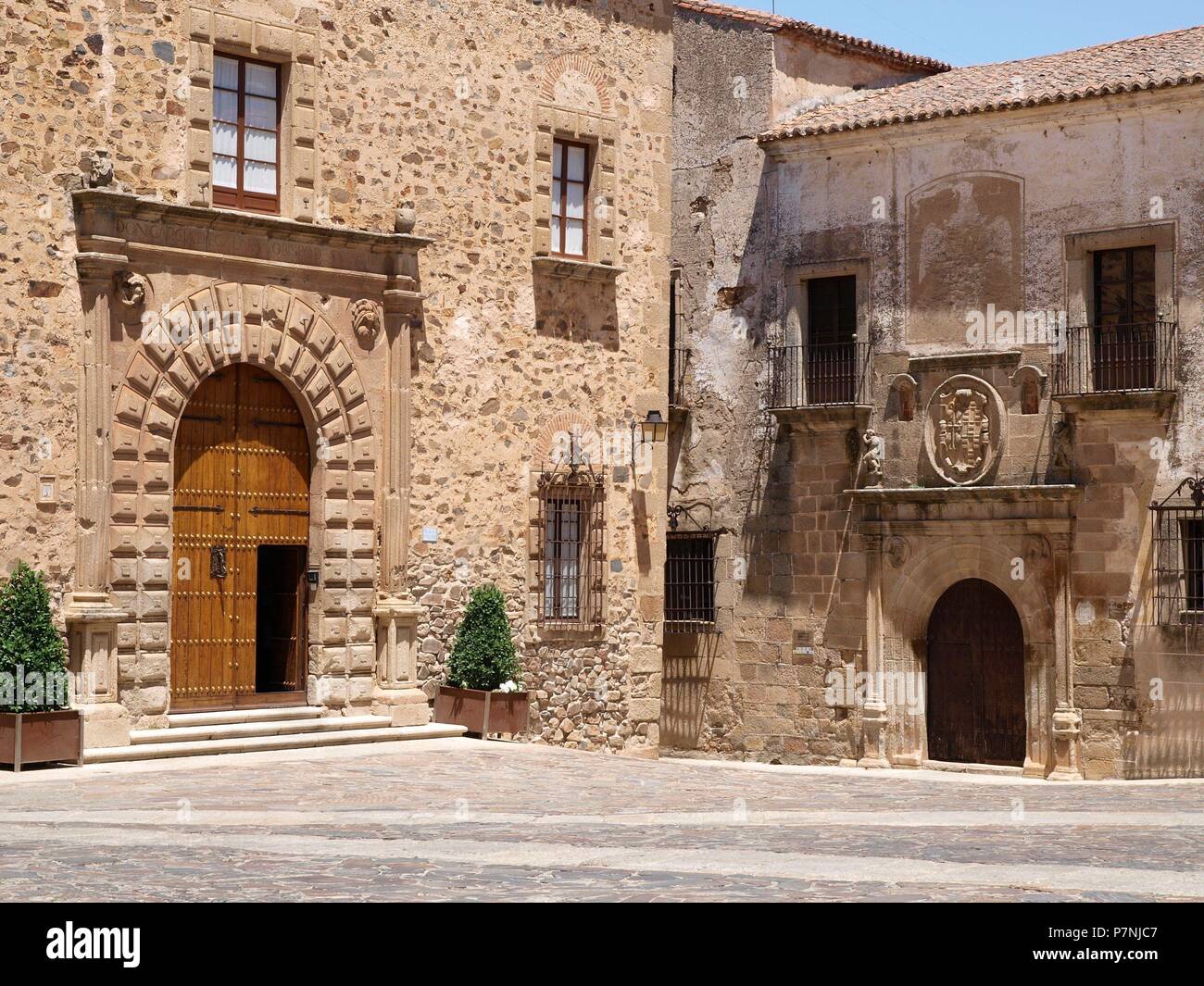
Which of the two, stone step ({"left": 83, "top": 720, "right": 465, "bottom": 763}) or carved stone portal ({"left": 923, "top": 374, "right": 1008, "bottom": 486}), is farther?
carved stone portal ({"left": 923, "top": 374, "right": 1008, "bottom": 486})

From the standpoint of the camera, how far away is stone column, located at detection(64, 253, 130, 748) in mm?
14219

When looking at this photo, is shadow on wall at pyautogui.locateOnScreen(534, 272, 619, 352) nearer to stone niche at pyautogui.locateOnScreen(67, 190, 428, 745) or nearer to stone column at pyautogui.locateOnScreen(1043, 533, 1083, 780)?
stone niche at pyautogui.locateOnScreen(67, 190, 428, 745)

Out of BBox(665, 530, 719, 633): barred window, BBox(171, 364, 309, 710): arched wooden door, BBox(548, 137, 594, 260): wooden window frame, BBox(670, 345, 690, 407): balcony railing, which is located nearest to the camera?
BBox(171, 364, 309, 710): arched wooden door

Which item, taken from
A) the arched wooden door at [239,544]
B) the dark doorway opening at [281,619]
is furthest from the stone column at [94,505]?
the dark doorway opening at [281,619]

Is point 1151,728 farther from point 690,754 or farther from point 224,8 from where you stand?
point 224,8

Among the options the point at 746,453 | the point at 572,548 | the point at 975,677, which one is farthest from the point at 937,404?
the point at 572,548

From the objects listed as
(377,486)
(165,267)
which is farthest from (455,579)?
(165,267)

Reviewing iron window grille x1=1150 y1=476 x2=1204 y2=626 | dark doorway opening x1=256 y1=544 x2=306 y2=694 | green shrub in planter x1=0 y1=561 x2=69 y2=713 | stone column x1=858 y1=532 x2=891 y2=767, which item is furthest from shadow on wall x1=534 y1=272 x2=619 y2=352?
iron window grille x1=1150 y1=476 x2=1204 y2=626

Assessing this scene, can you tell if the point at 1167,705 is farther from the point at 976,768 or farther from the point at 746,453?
the point at 746,453

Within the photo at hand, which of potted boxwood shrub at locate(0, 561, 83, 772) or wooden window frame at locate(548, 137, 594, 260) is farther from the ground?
wooden window frame at locate(548, 137, 594, 260)

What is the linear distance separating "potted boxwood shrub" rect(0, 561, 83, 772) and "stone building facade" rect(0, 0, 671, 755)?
0.37 m

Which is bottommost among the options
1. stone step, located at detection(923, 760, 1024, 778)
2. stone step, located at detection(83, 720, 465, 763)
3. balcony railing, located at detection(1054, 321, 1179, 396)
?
stone step, located at detection(923, 760, 1024, 778)

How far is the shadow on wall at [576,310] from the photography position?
58.5ft

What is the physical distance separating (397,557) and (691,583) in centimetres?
829
